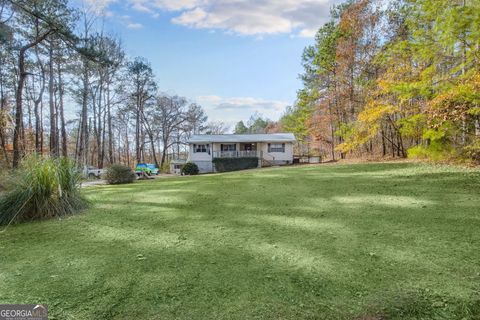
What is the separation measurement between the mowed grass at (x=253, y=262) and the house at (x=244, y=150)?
20533 mm

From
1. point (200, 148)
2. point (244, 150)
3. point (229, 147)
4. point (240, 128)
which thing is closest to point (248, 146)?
point (244, 150)

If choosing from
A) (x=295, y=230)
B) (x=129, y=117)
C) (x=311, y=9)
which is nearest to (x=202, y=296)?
(x=295, y=230)

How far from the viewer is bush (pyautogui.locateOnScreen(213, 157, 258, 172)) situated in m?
25.0

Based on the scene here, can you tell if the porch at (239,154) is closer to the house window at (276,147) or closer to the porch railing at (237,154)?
the porch railing at (237,154)

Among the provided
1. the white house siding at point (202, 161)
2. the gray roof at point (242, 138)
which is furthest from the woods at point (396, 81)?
the white house siding at point (202, 161)

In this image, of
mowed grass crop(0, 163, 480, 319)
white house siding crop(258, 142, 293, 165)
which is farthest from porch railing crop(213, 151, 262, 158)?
mowed grass crop(0, 163, 480, 319)

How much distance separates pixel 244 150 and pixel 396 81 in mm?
16897

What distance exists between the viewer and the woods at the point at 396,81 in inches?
296

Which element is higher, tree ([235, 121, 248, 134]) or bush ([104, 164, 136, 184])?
tree ([235, 121, 248, 134])

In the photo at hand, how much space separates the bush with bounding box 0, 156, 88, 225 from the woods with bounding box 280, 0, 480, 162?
8.92 meters

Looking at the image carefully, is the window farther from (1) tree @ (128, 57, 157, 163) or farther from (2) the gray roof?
(1) tree @ (128, 57, 157, 163)

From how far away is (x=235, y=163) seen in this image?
82.2 ft

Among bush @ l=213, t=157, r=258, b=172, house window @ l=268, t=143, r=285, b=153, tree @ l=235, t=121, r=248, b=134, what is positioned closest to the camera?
bush @ l=213, t=157, r=258, b=172

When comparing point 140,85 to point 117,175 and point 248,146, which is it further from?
point 117,175
